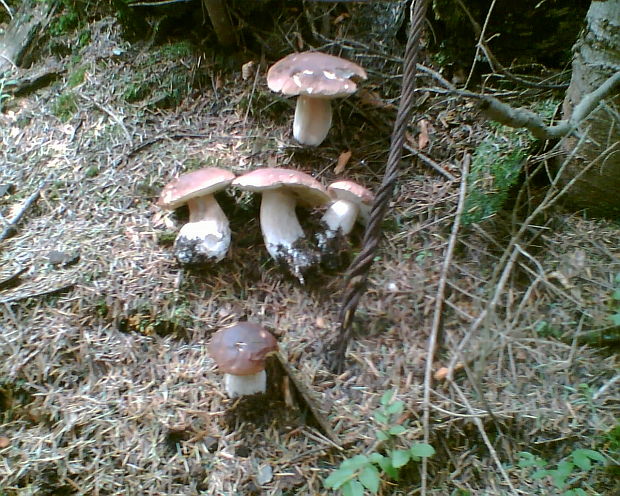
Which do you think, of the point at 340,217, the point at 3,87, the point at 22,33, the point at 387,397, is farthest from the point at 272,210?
the point at 22,33

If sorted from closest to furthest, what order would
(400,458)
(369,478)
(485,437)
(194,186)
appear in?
(369,478)
(400,458)
(485,437)
(194,186)

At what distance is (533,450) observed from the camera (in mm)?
2006

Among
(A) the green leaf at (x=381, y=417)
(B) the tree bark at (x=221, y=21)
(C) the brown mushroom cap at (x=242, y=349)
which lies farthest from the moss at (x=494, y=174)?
(B) the tree bark at (x=221, y=21)

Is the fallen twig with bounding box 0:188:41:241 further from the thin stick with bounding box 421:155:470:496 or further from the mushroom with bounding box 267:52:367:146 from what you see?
the thin stick with bounding box 421:155:470:496

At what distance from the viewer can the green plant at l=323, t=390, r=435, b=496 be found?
67.1 inches

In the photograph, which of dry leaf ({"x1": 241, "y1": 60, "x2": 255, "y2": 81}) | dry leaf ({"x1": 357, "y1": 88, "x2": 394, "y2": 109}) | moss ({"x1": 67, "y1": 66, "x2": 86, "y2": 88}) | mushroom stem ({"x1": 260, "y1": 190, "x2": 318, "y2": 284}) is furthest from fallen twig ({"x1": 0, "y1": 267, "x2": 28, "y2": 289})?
dry leaf ({"x1": 357, "y1": 88, "x2": 394, "y2": 109})

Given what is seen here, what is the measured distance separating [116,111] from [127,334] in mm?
1484

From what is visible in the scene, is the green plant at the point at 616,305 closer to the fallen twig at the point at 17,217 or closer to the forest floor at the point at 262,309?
the forest floor at the point at 262,309

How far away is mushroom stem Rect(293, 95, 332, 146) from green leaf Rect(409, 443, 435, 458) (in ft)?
5.56

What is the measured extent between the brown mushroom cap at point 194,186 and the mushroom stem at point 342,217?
1.76 ft

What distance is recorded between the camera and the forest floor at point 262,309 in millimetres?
1990

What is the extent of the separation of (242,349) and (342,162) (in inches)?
51.6

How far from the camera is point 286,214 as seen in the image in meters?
2.52

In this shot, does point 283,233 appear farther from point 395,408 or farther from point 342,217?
point 395,408
